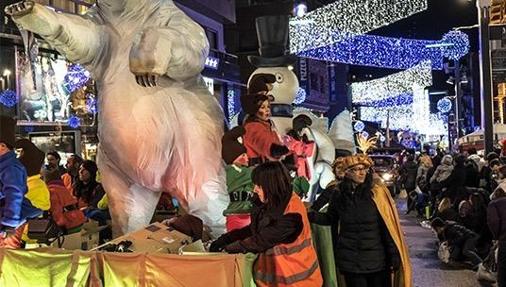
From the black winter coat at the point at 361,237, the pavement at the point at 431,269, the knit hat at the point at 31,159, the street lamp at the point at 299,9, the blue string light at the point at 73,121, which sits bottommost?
the pavement at the point at 431,269

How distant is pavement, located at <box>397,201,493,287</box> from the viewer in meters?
8.17

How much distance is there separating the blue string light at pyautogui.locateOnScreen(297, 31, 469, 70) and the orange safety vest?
464 inches

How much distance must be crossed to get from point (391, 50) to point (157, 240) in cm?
1294

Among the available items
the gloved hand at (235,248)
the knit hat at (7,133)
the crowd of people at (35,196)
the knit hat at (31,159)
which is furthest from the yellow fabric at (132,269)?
the knit hat at (31,159)

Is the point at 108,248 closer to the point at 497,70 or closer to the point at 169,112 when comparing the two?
the point at 169,112

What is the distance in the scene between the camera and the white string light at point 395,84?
21.3 metres

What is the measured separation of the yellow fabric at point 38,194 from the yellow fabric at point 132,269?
8.00 ft

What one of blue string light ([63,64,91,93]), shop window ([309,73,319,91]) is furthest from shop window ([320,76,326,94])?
blue string light ([63,64,91,93])

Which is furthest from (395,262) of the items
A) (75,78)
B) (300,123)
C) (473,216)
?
(75,78)

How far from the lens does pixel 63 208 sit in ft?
20.6

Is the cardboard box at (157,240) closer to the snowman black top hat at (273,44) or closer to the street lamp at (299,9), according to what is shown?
the snowman black top hat at (273,44)

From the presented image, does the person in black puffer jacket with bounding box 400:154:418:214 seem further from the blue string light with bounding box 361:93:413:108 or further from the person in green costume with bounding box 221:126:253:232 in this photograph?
the blue string light with bounding box 361:93:413:108

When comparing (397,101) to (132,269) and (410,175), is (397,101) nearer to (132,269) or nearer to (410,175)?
(410,175)

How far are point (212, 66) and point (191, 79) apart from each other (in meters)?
16.7
